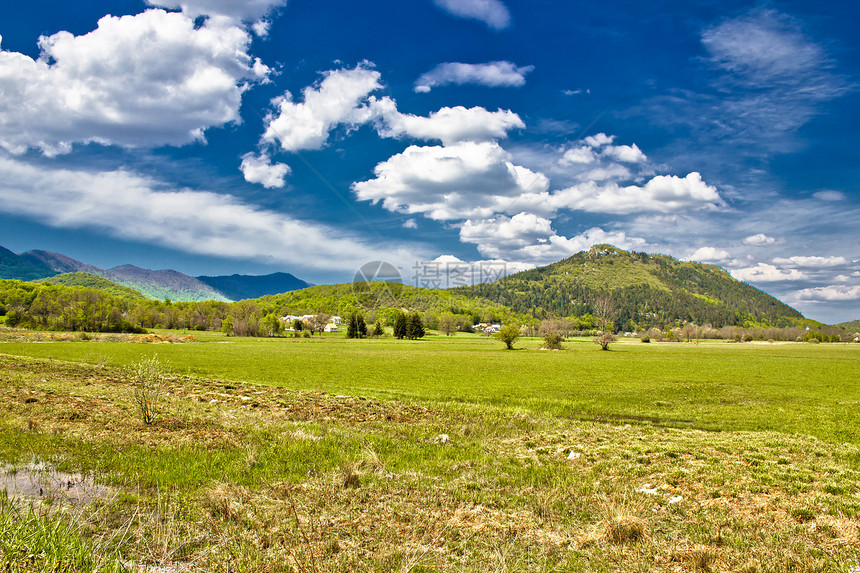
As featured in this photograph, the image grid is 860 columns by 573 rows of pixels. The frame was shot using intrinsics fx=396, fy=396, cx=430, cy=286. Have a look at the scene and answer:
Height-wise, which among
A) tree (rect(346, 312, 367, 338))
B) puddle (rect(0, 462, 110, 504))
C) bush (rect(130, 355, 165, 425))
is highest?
bush (rect(130, 355, 165, 425))

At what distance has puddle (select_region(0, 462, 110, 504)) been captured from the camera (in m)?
7.48

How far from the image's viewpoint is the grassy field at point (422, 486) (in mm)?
5719

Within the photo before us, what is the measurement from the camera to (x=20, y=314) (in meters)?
113

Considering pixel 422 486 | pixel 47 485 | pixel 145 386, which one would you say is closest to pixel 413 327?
pixel 145 386

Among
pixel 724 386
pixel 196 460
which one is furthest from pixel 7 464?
pixel 724 386

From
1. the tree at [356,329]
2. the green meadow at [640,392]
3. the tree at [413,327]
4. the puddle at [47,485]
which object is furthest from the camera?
the tree at [356,329]

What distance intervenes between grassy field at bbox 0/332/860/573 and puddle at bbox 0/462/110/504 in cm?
19

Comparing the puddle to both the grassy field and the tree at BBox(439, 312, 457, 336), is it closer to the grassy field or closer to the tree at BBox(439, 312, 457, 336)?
the grassy field

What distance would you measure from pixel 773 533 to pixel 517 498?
423 cm

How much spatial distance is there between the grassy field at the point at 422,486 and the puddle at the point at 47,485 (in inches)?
7.6

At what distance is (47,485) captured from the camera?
8086 millimetres

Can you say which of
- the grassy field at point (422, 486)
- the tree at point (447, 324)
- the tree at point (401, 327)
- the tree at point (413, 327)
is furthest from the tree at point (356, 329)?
the grassy field at point (422, 486)

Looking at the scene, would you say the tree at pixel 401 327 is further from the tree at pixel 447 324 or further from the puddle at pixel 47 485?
the puddle at pixel 47 485

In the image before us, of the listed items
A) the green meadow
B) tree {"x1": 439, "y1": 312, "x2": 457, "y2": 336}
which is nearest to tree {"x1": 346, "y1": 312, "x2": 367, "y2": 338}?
tree {"x1": 439, "y1": 312, "x2": 457, "y2": 336}
